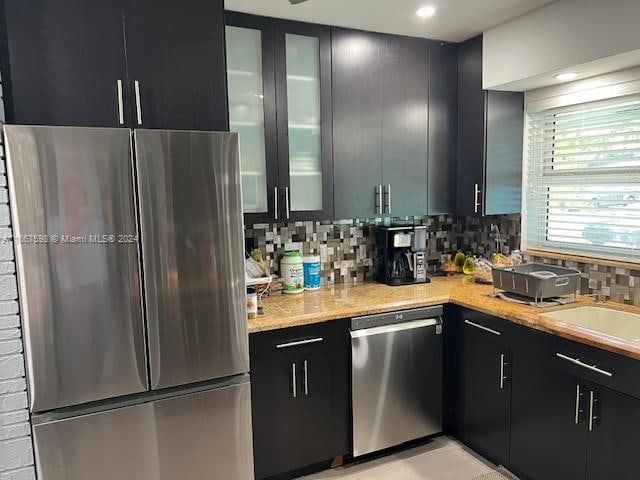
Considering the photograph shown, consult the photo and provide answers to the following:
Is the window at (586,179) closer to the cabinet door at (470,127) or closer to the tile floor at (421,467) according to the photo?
the cabinet door at (470,127)

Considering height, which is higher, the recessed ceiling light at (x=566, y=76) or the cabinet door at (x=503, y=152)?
the recessed ceiling light at (x=566, y=76)

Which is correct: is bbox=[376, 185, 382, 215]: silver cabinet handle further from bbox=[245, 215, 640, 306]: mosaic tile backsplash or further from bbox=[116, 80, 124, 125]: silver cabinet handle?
bbox=[116, 80, 124, 125]: silver cabinet handle

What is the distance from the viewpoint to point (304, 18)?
2500 millimetres

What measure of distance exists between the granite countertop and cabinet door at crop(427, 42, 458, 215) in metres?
0.59

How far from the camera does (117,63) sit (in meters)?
1.80

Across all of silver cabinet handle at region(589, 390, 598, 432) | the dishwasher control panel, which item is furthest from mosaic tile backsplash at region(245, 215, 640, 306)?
silver cabinet handle at region(589, 390, 598, 432)

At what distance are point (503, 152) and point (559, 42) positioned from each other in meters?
0.75

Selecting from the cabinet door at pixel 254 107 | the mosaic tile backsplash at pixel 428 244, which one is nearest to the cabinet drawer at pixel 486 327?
the mosaic tile backsplash at pixel 428 244

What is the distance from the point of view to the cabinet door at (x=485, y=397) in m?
2.41

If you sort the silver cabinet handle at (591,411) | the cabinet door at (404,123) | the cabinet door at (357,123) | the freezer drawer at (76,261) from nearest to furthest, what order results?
the freezer drawer at (76,261), the silver cabinet handle at (591,411), the cabinet door at (357,123), the cabinet door at (404,123)

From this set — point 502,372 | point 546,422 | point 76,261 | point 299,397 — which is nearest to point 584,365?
point 546,422

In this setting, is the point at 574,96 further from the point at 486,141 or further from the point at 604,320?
the point at 604,320

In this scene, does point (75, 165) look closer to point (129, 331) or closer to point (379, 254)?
point (129, 331)

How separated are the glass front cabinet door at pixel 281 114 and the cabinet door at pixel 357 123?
0.21 ft
